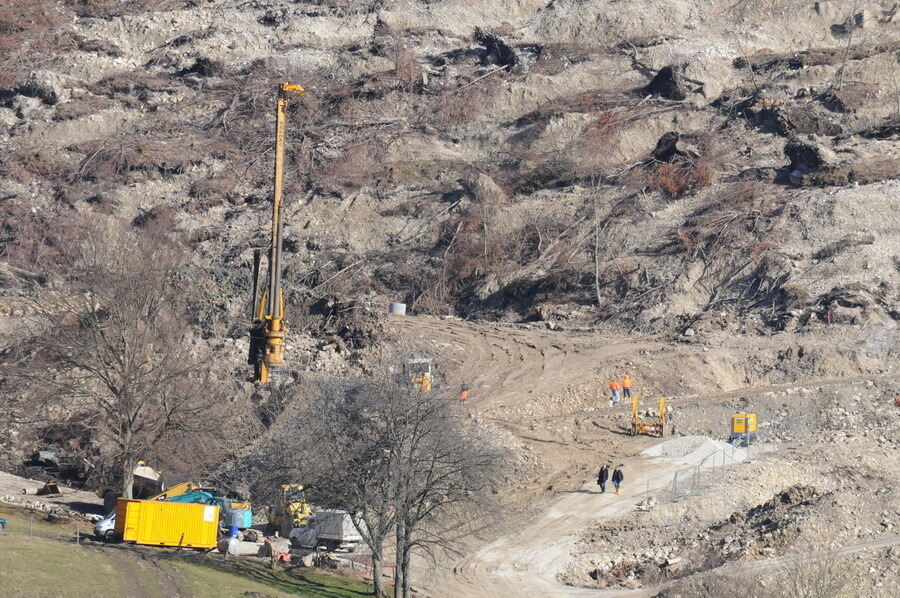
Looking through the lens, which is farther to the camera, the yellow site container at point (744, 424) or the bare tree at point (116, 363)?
the yellow site container at point (744, 424)

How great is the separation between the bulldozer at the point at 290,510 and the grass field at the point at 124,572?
9.61ft

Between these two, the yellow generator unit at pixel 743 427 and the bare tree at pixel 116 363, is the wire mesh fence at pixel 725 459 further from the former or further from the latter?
the bare tree at pixel 116 363

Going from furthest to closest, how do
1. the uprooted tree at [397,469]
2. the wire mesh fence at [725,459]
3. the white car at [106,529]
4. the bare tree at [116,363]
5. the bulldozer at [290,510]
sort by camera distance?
the wire mesh fence at [725,459]
the bare tree at [116,363]
the bulldozer at [290,510]
the white car at [106,529]
the uprooted tree at [397,469]

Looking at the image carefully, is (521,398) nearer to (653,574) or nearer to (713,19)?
(653,574)

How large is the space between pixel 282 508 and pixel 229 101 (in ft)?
149

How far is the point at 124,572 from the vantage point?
2655 centimetres

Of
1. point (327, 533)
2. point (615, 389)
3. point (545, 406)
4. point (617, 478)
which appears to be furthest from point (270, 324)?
point (615, 389)

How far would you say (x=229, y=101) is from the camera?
75438 mm

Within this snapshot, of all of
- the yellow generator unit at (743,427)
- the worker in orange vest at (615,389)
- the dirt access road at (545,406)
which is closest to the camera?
the dirt access road at (545,406)

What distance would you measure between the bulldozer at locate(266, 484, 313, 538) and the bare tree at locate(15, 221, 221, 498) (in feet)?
14.4

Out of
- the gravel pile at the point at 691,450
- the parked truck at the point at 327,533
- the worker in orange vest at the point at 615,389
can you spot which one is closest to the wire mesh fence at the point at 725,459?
the gravel pile at the point at 691,450

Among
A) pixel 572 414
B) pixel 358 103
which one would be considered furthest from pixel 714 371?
pixel 358 103

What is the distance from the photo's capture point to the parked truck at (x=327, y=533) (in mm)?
33469

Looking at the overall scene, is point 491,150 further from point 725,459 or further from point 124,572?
point 124,572
